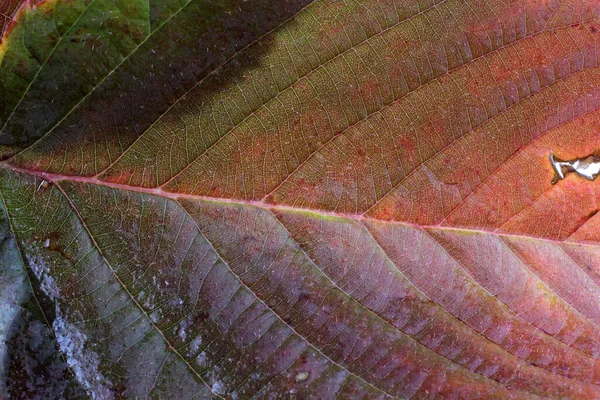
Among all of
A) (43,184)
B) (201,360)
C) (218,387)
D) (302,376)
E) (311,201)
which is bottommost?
(302,376)

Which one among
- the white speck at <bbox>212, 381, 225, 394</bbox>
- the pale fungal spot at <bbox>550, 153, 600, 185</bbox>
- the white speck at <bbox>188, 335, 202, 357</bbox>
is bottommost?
the pale fungal spot at <bbox>550, 153, 600, 185</bbox>

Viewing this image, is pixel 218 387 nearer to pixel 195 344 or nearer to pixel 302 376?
pixel 195 344

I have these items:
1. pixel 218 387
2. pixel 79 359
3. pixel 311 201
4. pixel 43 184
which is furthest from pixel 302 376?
pixel 43 184

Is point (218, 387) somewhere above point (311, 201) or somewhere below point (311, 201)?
below

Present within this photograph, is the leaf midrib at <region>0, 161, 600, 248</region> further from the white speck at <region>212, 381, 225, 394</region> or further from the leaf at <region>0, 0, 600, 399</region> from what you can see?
the white speck at <region>212, 381, 225, 394</region>

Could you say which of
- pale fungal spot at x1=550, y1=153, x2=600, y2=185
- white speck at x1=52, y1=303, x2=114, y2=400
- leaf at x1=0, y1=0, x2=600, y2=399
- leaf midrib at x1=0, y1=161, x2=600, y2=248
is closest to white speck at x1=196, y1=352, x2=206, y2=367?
leaf at x1=0, y1=0, x2=600, y2=399

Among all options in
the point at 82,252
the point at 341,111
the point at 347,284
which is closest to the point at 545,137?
the point at 341,111

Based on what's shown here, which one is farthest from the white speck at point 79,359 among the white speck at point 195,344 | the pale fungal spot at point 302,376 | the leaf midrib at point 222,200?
the pale fungal spot at point 302,376
